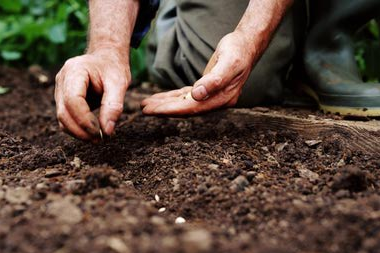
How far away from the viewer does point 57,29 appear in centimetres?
290

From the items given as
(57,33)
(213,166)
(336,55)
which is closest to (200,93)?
(213,166)

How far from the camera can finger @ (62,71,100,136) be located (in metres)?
1.20

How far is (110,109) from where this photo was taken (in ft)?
4.11

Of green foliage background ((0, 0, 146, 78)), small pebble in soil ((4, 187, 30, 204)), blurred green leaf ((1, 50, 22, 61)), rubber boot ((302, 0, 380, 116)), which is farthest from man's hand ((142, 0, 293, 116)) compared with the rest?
blurred green leaf ((1, 50, 22, 61))

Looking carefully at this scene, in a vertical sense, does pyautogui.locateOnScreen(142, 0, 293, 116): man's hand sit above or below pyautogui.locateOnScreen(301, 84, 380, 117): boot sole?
above

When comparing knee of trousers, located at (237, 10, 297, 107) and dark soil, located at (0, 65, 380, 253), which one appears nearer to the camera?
dark soil, located at (0, 65, 380, 253)

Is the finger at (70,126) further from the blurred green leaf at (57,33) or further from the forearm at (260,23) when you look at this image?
the blurred green leaf at (57,33)

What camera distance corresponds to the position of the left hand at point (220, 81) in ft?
4.21

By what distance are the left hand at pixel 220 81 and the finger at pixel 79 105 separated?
24 centimetres

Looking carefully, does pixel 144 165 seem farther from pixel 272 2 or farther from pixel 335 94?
pixel 335 94

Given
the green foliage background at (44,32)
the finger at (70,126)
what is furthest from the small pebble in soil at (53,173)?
the green foliage background at (44,32)

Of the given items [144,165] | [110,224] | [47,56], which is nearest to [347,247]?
[110,224]

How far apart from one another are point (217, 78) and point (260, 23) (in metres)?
0.26

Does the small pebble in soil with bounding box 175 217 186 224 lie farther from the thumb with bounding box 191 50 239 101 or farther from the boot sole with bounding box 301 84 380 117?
the boot sole with bounding box 301 84 380 117
